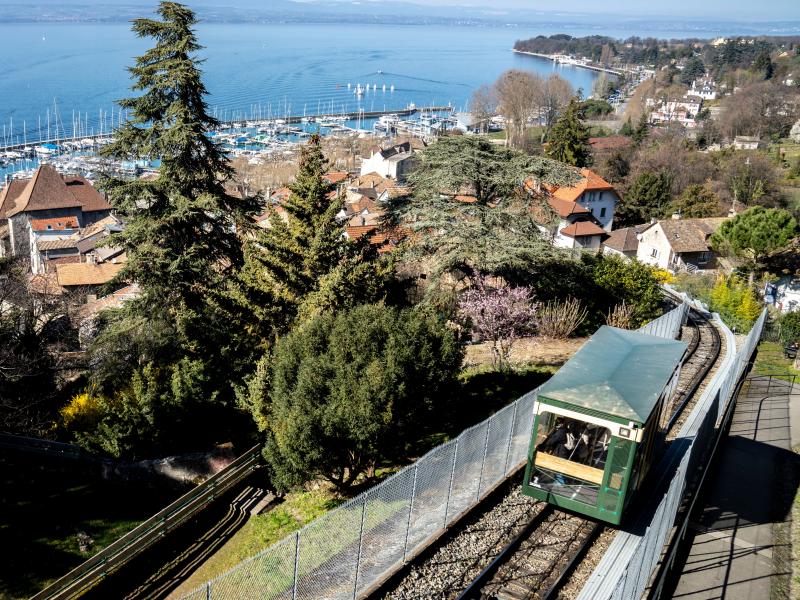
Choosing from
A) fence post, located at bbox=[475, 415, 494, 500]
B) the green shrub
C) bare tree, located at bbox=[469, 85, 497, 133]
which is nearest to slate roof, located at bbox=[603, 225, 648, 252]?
the green shrub

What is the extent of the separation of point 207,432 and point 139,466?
2258mm

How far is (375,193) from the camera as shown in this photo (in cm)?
7931

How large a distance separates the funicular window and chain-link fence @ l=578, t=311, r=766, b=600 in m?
1.19

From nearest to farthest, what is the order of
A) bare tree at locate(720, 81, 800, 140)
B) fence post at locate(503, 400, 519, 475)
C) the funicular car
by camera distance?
1. the funicular car
2. fence post at locate(503, 400, 519, 475)
3. bare tree at locate(720, 81, 800, 140)

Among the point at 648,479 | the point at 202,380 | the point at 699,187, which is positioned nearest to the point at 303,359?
the point at 202,380

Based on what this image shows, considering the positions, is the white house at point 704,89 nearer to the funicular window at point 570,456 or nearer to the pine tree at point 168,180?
the pine tree at point 168,180

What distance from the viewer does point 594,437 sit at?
1202 cm

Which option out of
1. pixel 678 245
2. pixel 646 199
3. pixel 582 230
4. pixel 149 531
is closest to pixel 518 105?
pixel 646 199

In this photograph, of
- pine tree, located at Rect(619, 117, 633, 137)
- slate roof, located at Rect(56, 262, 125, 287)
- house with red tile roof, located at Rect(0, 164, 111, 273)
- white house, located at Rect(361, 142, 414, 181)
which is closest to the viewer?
slate roof, located at Rect(56, 262, 125, 287)

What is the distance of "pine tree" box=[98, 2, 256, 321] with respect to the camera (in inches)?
840

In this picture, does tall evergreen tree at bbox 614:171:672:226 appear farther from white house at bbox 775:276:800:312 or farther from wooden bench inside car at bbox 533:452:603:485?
wooden bench inside car at bbox 533:452:603:485

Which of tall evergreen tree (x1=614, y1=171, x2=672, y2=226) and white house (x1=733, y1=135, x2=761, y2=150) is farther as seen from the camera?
white house (x1=733, y1=135, x2=761, y2=150)

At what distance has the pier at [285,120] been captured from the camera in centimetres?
12686

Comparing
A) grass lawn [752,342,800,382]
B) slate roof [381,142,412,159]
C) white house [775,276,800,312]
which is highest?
grass lawn [752,342,800,382]
